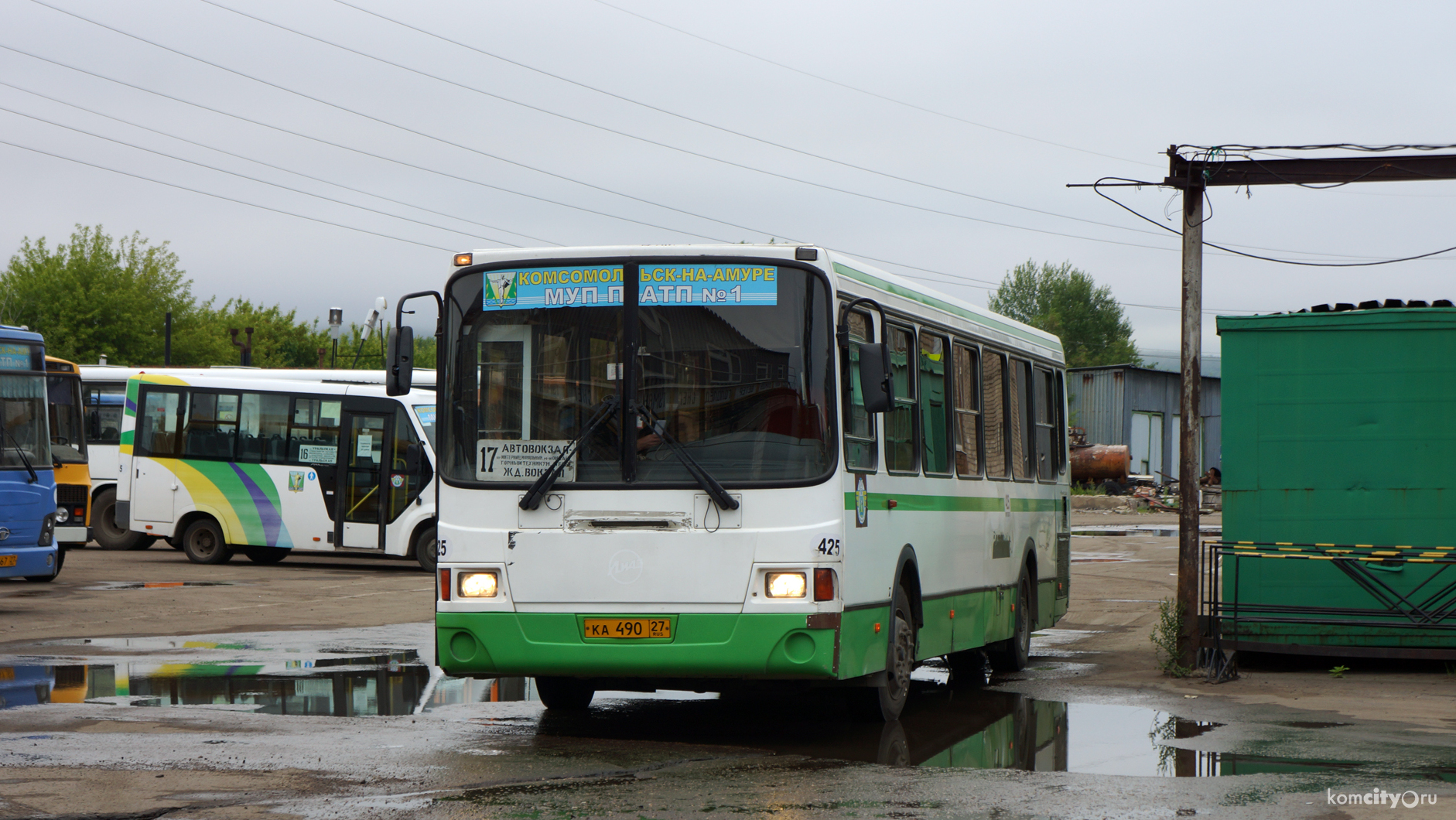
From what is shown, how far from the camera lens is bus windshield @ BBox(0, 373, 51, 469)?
701 inches

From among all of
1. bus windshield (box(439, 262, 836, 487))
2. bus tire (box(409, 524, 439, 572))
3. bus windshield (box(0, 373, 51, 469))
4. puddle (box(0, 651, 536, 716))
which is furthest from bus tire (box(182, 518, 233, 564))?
bus windshield (box(439, 262, 836, 487))

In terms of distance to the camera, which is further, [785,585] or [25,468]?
[25,468]

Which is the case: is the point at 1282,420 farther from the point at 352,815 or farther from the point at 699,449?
the point at 352,815

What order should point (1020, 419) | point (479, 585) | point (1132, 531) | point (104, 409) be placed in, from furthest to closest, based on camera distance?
1. point (1132, 531)
2. point (104, 409)
3. point (1020, 419)
4. point (479, 585)

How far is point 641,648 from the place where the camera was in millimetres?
9055

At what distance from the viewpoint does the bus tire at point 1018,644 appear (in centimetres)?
1349

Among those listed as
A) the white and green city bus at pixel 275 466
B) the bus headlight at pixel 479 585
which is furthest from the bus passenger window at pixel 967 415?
the white and green city bus at pixel 275 466

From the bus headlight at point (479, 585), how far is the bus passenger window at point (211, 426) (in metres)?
18.8

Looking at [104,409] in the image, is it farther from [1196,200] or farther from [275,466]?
[1196,200]

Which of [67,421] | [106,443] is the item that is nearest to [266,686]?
[67,421]

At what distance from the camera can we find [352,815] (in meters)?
7.02

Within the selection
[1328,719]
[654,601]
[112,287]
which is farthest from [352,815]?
[112,287]

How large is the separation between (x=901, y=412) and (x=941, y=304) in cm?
152

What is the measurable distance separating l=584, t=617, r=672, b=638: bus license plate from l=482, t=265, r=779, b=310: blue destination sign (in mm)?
1813
